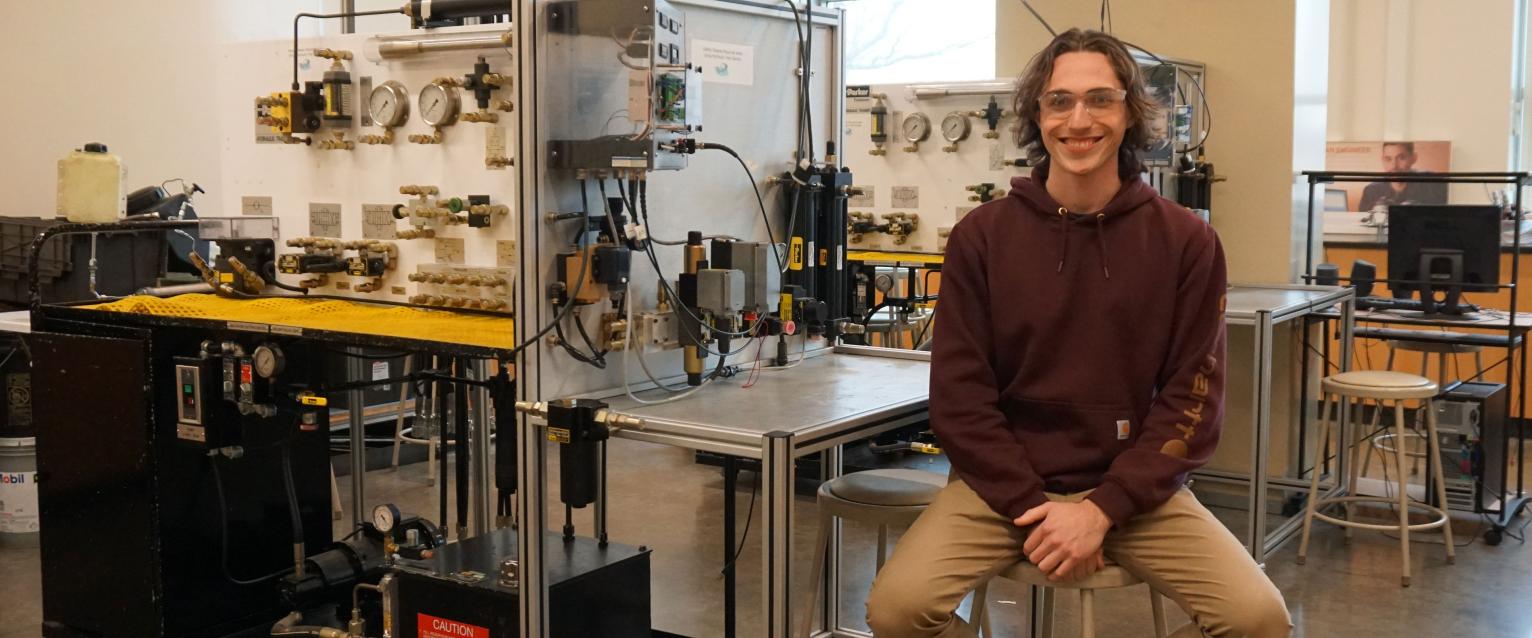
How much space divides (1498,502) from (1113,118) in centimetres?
326

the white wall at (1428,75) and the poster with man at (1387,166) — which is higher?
the white wall at (1428,75)

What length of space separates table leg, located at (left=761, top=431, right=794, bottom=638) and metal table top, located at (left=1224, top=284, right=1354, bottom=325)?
2.04 metres

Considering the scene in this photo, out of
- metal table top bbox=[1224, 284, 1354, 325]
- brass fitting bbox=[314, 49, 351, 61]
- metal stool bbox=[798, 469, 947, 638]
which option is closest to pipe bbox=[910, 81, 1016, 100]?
metal table top bbox=[1224, 284, 1354, 325]

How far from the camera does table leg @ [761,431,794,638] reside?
7.50 ft

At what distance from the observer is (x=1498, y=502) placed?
475 cm

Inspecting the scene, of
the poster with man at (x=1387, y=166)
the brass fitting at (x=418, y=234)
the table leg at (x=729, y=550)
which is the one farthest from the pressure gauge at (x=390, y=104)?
the poster with man at (x=1387, y=166)

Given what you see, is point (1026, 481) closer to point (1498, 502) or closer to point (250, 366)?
point (250, 366)

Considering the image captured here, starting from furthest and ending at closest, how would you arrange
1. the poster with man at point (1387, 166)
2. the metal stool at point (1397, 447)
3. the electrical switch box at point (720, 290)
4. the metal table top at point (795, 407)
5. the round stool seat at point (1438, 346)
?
the poster with man at point (1387, 166) → the round stool seat at point (1438, 346) → the metal stool at point (1397, 447) → the electrical switch box at point (720, 290) → the metal table top at point (795, 407)

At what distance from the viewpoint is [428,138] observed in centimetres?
304

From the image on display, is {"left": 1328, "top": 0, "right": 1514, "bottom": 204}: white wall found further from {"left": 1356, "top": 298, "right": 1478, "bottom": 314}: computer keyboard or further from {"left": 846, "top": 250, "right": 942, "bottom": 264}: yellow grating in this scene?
{"left": 846, "top": 250, "right": 942, "bottom": 264}: yellow grating

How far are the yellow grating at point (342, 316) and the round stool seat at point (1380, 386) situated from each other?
2745 millimetres

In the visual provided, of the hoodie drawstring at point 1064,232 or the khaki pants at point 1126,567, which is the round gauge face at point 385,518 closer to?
the khaki pants at point 1126,567

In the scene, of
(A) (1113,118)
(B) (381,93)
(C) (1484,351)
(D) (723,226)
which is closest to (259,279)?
(B) (381,93)

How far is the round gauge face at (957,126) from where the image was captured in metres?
5.45
